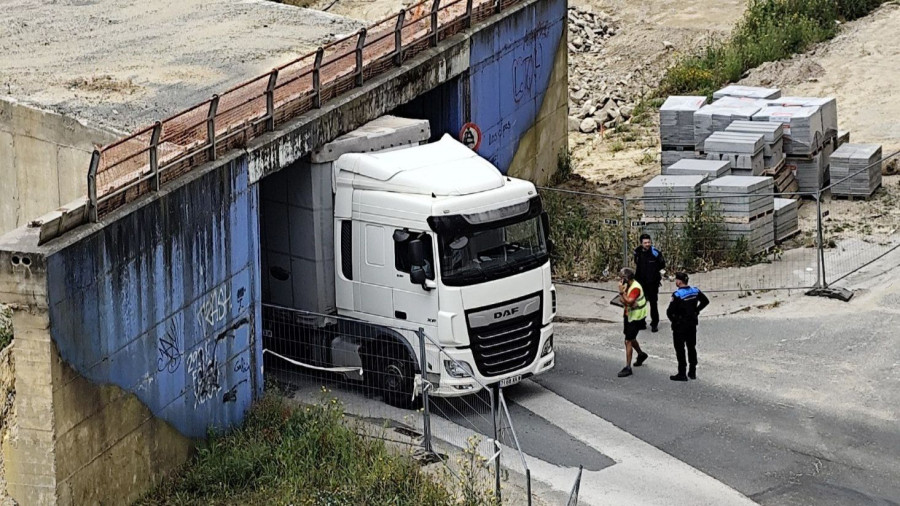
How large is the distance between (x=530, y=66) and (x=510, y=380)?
8674 mm

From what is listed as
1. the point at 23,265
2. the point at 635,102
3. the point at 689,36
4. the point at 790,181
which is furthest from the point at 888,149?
the point at 23,265

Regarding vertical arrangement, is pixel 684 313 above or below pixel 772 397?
above

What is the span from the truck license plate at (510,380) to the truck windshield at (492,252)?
1.27m

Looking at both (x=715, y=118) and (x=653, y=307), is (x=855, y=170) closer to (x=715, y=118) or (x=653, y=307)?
(x=715, y=118)

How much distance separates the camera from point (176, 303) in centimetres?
1675

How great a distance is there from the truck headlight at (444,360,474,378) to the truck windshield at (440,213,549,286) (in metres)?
0.93

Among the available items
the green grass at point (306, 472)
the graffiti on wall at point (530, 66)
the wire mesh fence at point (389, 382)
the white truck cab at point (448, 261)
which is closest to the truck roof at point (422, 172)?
the white truck cab at point (448, 261)

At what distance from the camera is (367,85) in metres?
21.1

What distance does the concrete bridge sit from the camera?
14820 millimetres

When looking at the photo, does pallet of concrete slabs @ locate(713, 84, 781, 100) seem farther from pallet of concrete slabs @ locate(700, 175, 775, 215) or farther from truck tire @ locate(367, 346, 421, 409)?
truck tire @ locate(367, 346, 421, 409)

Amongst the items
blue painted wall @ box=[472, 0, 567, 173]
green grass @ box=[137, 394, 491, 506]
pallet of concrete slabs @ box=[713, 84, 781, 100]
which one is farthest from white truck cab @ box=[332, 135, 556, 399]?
pallet of concrete slabs @ box=[713, 84, 781, 100]

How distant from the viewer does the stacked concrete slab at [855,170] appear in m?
26.4

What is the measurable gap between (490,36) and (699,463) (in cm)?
915

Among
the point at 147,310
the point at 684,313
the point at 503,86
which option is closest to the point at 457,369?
the point at 684,313
